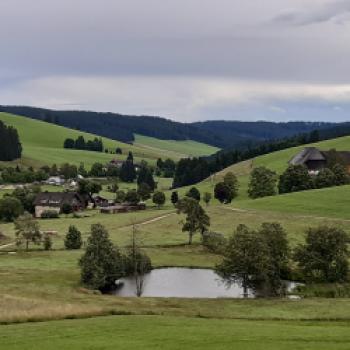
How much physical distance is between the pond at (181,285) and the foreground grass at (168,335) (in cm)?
2433

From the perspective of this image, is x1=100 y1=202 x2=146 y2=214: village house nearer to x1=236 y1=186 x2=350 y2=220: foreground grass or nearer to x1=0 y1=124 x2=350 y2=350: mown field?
x1=236 y1=186 x2=350 y2=220: foreground grass

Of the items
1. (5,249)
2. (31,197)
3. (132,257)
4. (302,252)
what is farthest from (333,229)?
(31,197)

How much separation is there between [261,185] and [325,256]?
74.9m

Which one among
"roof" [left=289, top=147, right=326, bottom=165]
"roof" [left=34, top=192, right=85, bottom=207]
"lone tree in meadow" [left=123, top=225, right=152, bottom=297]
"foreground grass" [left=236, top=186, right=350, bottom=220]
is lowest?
"lone tree in meadow" [left=123, top=225, right=152, bottom=297]

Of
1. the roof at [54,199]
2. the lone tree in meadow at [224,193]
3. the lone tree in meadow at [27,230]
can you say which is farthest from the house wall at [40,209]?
the lone tree in meadow at [27,230]

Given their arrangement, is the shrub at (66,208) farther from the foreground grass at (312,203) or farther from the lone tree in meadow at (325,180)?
the lone tree in meadow at (325,180)

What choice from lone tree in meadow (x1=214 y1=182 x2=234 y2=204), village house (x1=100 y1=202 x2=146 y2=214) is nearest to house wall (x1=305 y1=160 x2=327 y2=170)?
lone tree in meadow (x1=214 y1=182 x2=234 y2=204)

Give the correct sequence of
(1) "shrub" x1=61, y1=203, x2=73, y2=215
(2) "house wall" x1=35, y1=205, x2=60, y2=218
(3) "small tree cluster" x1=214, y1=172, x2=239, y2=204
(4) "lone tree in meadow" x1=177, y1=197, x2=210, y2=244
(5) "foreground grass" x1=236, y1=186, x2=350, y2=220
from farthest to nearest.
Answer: (3) "small tree cluster" x1=214, y1=172, x2=239, y2=204, (2) "house wall" x1=35, y1=205, x2=60, y2=218, (1) "shrub" x1=61, y1=203, x2=73, y2=215, (5) "foreground grass" x1=236, y1=186, x2=350, y2=220, (4) "lone tree in meadow" x1=177, y1=197, x2=210, y2=244

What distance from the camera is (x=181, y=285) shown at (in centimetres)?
7244

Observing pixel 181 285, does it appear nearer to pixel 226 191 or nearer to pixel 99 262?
pixel 99 262

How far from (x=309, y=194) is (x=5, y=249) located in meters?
64.5

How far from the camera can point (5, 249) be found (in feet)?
304

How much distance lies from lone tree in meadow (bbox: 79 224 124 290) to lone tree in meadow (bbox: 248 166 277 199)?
74464 mm

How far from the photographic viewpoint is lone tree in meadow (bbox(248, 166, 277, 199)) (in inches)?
5723
